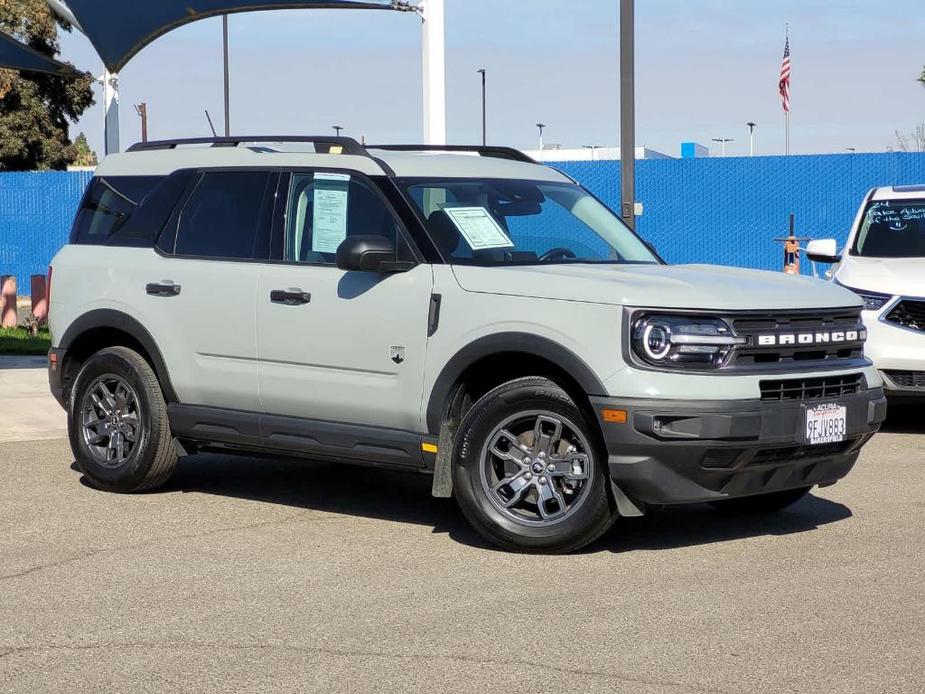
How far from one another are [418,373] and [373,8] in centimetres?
1003

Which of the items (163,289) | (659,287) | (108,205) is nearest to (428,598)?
(659,287)

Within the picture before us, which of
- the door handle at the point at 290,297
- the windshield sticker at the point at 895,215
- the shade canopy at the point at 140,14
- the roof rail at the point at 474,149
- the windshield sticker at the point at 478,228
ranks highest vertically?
the shade canopy at the point at 140,14

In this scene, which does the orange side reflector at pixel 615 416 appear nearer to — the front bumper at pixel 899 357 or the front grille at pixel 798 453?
the front grille at pixel 798 453

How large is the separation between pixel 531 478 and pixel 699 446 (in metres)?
0.85

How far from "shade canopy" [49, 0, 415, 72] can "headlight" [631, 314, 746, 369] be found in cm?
1045

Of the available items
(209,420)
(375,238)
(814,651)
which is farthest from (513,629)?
(209,420)

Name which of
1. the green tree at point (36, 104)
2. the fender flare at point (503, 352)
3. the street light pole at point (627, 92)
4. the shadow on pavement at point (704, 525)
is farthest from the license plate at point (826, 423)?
the green tree at point (36, 104)

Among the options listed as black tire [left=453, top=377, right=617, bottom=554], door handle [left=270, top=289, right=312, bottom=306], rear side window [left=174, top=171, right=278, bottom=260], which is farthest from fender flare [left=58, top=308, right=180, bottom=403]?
black tire [left=453, top=377, right=617, bottom=554]

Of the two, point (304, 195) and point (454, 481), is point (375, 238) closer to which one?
point (304, 195)

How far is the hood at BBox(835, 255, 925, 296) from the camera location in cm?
1090

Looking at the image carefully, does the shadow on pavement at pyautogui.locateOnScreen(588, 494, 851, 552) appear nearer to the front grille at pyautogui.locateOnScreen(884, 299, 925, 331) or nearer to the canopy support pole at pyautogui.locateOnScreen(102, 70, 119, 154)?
the front grille at pyautogui.locateOnScreen(884, 299, 925, 331)

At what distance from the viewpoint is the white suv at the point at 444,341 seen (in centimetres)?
655

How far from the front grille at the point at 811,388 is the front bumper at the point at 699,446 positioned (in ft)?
0.18

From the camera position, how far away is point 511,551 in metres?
6.93
